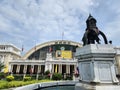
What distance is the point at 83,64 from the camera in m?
7.74

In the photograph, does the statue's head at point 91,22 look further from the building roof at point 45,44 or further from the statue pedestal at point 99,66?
the building roof at point 45,44

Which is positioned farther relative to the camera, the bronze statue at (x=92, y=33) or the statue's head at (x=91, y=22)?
the statue's head at (x=91, y=22)

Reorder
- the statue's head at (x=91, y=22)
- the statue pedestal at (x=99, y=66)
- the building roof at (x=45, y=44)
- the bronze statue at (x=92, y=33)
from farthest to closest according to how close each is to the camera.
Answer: the building roof at (x=45, y=44) < the statue's head at (x=91, y=22) < the bronze statue at (x=92, y=33) < the statue pedestal at (x=99, y=66)

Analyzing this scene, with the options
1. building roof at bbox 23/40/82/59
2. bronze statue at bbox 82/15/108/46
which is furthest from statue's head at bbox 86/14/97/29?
building roof at bbox 23/40/82/59

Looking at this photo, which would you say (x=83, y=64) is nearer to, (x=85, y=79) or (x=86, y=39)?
(x=85, y=79)

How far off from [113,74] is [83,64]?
5.72 ft

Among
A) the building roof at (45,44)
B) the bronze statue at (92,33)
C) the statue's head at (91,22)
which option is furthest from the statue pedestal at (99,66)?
the building roof at (45,44)

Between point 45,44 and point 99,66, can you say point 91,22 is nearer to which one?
point 99,66

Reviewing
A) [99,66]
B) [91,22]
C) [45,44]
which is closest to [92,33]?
[91,22]

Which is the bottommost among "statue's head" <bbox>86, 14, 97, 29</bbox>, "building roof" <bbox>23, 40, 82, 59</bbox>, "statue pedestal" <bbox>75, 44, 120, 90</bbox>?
"statue pedestal" <bbox>75, 44, 120, 90</bbox>

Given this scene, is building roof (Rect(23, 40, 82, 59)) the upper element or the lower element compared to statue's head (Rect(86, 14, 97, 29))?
upper

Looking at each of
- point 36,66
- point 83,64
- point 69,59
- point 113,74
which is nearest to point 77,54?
point 83,64

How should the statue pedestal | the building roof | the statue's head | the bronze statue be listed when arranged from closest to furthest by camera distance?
the statue pedestal < the bronze statue < the statue's head < the building roof

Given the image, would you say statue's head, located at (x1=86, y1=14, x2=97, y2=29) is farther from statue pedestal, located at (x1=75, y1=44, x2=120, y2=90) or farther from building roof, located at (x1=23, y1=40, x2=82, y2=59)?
building roof, located at (x1=23, y1=40, x2=82, y2=59)
